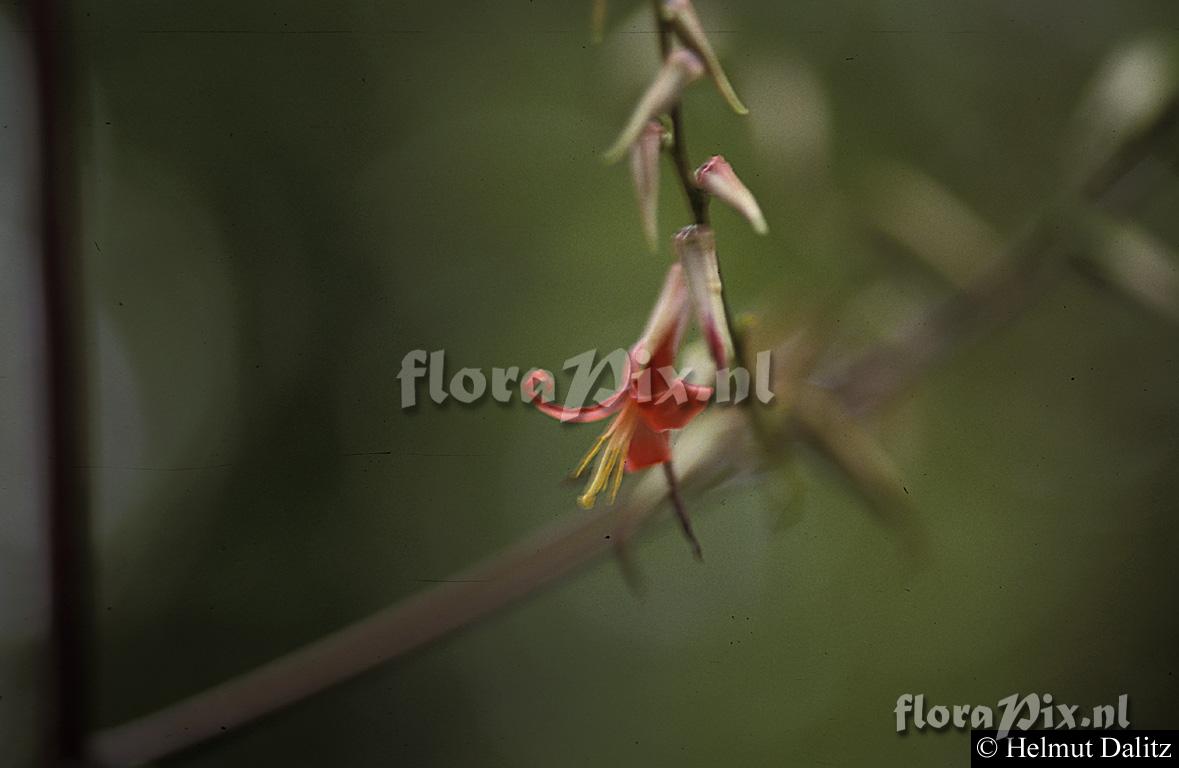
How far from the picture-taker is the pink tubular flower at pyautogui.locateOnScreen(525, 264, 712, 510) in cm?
43

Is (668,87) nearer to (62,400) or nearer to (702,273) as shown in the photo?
(702,273)

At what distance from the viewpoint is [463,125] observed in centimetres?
69

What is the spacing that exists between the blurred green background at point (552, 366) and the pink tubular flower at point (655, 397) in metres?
0.16

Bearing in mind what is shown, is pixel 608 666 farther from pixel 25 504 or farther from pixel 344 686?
pixel 25 504

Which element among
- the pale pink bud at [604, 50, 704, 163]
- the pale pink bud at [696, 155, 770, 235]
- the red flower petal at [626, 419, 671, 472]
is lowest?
the red flower petal at [626, 419, 671, 472]

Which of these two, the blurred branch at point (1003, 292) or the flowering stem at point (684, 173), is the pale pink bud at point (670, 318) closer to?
the flowering stem at point (684, 173)

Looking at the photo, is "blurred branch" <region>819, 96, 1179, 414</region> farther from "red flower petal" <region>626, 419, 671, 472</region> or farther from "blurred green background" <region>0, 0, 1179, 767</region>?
"red flower petal" <region>626, 419, 671, 472</region>

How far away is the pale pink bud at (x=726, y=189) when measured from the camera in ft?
1.24

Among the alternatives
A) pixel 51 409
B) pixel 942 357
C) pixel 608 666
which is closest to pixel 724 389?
pixel 942 357

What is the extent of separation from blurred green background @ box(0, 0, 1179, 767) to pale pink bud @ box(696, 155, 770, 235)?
0.25 meters

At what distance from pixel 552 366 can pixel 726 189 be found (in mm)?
297

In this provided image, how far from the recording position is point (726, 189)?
1.27 feet

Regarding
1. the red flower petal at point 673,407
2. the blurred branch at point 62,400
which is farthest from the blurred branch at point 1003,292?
the blurred branch at point 62,400

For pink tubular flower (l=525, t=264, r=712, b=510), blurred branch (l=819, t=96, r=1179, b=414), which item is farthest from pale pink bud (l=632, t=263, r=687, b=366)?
blurred branch (l=819, t=96, r=1179, b=414)
